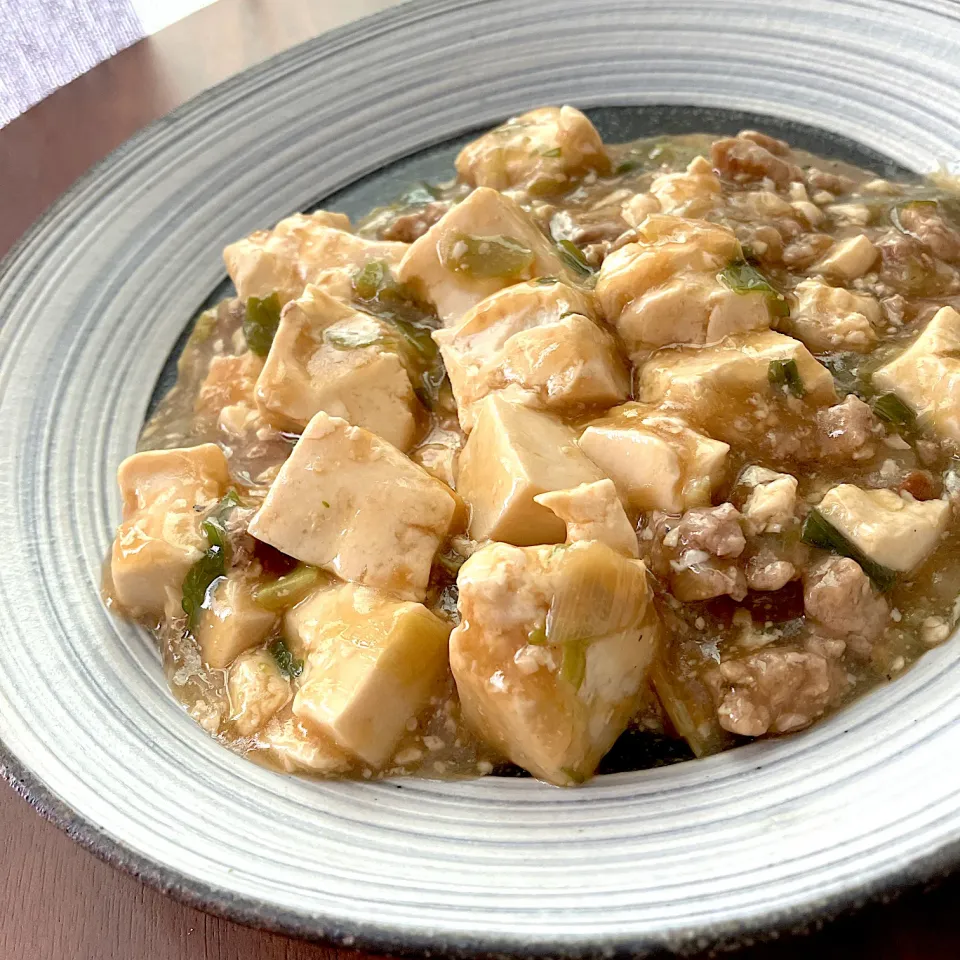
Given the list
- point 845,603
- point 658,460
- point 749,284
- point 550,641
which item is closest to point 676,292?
point 749,284

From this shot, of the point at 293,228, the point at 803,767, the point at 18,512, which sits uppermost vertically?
the point at 293,228

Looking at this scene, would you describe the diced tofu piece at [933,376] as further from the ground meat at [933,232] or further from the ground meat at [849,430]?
the ground meat at [933,232]

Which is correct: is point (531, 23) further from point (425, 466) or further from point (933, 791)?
point (933, 791)

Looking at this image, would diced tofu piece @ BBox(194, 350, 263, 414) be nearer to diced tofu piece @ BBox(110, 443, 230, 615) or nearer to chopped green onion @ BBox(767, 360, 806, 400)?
diced tofu piece @ BBox(110, 443, 230, 615)

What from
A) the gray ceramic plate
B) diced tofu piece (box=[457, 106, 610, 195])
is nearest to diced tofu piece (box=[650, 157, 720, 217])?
diced tofu piece (box=[457, 106, 610, 195])

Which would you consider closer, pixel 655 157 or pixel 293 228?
pixel 293 228

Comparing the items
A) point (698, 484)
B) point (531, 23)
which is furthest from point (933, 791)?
point (531, 23)
